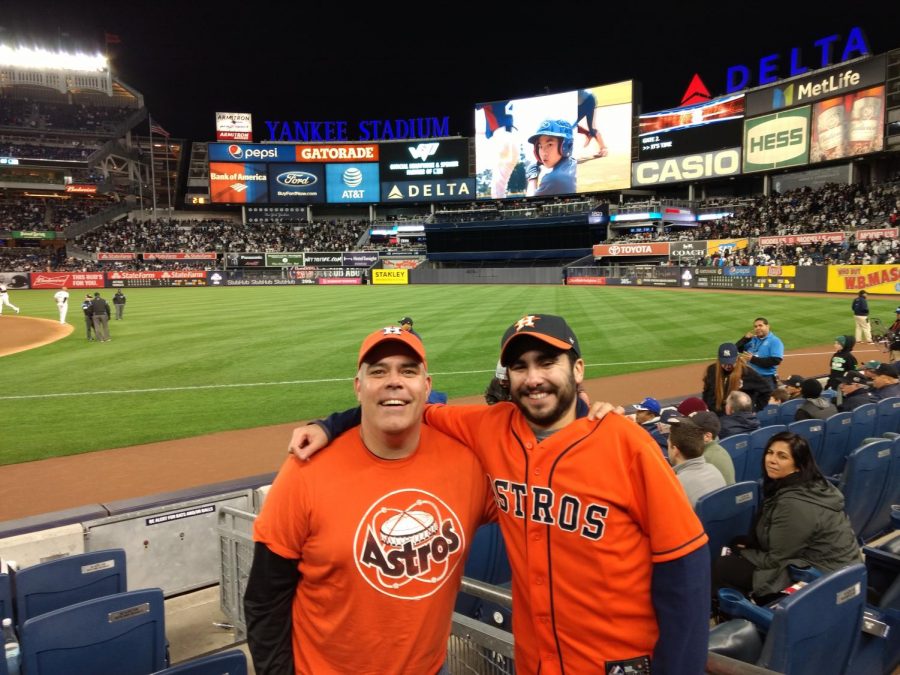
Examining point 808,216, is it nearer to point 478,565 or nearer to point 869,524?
point 869,524

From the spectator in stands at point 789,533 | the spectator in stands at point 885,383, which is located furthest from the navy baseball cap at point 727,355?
the spectator in stands at point 789,533

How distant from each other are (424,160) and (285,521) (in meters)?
85.0

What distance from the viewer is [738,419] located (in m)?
7.24

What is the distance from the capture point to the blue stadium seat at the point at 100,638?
9.50ft

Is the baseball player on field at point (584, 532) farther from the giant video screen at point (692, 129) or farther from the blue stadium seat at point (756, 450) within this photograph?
the giant video screen at point (692, 129)

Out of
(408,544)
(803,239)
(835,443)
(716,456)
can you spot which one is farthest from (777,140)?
(408,544)

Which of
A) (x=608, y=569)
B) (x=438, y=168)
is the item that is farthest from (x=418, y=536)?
(x=438, y=168)

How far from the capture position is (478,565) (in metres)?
4.22

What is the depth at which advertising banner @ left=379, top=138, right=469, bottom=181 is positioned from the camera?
81938mm

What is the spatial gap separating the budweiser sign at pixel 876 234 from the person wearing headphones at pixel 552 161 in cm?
3523

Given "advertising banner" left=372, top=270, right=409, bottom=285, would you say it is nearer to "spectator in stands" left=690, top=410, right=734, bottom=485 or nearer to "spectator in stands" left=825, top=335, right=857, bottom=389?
"spectator in stands" left=825, top=335, right=857, bottom=389

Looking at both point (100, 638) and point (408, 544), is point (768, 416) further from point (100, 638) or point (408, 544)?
point (100, 638)

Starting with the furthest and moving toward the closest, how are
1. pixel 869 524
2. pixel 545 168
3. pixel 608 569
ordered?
pixel 545 168
pixel 869 524
pixel 608 569

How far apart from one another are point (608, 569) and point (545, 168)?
248 feet
